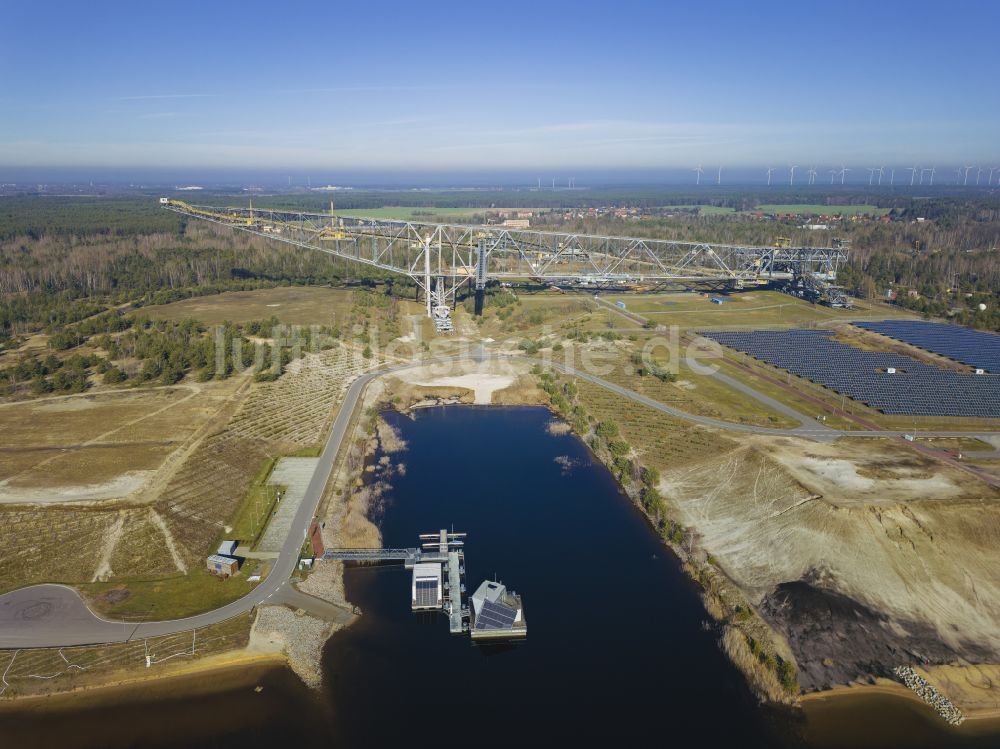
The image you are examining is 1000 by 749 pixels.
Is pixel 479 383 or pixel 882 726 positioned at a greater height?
pixel 479 383

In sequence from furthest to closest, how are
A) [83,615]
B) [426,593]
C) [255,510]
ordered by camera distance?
[255,510] → [426,593] → [83,615]

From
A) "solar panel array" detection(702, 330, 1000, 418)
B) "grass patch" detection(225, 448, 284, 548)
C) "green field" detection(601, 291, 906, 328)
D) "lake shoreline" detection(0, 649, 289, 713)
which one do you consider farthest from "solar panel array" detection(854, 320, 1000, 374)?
"lake shoreline" detection(0, 649, 289, 713)

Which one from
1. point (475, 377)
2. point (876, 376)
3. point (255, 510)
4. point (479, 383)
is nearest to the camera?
point (255, 510)

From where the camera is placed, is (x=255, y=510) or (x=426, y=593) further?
(x=255, y=510)

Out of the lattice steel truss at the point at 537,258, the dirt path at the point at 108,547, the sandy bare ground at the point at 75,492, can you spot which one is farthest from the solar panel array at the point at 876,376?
the sandy bare ground at the point at 75,492

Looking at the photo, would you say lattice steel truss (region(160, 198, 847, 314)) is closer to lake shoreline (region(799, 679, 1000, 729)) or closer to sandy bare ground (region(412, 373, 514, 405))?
sandy bare ground (region(412, 373, 514, 405))

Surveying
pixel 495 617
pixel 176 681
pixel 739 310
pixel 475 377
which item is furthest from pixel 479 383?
pixel 739 310

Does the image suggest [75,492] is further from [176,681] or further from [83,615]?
[176,681]
